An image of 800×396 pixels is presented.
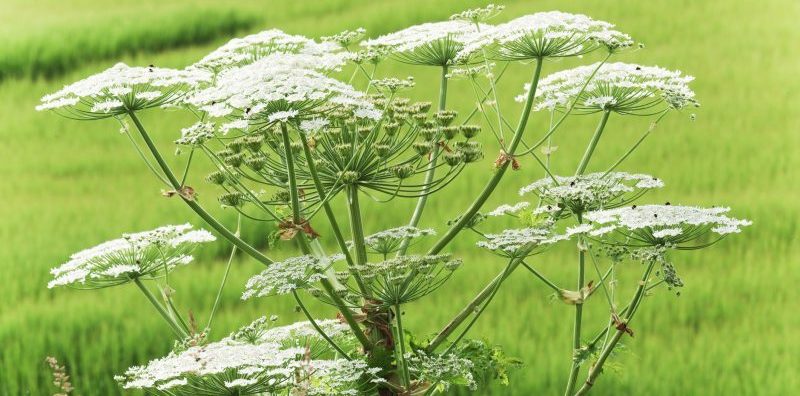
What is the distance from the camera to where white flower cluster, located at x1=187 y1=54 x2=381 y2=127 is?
8.66 ft

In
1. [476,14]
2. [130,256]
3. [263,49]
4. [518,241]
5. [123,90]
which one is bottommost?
[130,256]

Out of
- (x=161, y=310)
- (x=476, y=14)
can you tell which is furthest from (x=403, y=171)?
(x=161, y=310)

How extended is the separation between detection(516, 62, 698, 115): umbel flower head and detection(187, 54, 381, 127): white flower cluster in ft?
2.58

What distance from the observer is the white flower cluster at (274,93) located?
2.64m

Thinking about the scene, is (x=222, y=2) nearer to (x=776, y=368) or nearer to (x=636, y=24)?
(x=636, y=24)

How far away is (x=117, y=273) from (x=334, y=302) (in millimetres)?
675

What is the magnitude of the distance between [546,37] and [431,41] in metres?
0.55

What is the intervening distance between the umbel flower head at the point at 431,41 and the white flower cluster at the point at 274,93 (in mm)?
424

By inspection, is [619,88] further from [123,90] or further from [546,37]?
[123,90]

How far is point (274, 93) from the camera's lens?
262 centimetres

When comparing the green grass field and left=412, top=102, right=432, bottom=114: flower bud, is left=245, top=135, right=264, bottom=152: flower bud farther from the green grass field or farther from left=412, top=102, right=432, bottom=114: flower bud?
the green grass field

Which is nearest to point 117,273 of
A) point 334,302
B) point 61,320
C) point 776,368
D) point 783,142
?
point 334,302

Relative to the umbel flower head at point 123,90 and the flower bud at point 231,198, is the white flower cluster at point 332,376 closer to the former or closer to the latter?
the flower bud at point 231,198

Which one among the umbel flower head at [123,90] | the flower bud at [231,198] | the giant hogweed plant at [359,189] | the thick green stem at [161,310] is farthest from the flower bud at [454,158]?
the thick green stem at [161,310]
